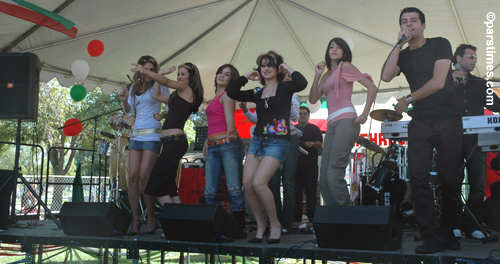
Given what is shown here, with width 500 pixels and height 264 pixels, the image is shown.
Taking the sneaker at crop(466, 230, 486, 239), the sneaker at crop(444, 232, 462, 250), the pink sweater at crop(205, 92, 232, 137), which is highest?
the pink sweater at crop(205, 92, 232, 137)

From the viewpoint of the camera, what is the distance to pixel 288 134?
390cm

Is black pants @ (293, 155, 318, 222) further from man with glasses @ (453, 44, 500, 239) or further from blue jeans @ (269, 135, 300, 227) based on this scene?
man with glasses @ (453, 44, 500, 239)

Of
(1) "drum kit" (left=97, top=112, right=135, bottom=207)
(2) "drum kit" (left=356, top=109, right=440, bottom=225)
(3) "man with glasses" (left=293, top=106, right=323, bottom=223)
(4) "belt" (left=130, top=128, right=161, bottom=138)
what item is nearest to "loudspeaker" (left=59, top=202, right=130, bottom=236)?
(4) "belt" (left=130, top=128, right=161, bottom=138)

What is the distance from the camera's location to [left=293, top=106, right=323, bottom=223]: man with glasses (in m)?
6.47

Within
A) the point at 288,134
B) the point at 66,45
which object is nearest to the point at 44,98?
the point at 66,45

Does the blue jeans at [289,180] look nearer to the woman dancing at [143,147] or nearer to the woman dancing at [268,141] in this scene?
the woman dancing at [268,141]

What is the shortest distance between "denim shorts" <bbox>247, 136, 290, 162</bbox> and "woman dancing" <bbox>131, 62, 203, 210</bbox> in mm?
853

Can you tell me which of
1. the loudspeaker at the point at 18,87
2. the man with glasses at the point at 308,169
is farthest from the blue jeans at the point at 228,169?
the loudspeaker at the point at 18,87

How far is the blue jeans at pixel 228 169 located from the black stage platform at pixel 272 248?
1.41ft

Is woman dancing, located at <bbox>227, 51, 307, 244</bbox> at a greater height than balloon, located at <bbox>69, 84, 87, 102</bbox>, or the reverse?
balloon, located at <bbox>69, 84, 87, 102</bbox>

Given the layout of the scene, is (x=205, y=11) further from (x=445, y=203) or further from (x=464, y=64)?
(x=445, y=203)

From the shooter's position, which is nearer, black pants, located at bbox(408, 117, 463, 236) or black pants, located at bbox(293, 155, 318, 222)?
black pants, located at bbox(408, 117, 463, 236)

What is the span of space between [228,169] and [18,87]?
2890 millimetres

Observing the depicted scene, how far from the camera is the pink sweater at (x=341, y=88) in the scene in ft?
12.6
